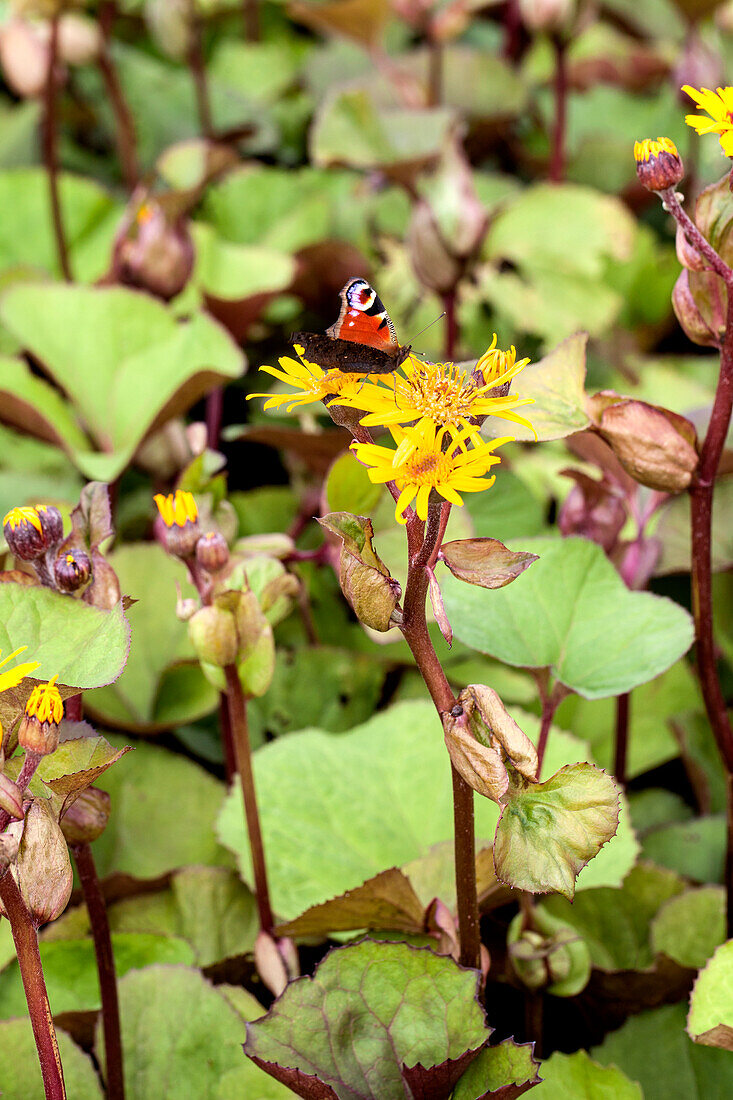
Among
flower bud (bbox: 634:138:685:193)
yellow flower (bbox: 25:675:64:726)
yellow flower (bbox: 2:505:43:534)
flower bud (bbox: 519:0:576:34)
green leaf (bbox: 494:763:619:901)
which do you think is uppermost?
flower bud (bbox: 634:138:685:193)

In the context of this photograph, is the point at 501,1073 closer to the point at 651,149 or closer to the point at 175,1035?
the point at 175,1035

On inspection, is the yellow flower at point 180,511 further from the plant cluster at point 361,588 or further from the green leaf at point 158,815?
the green leaf at point 158,815

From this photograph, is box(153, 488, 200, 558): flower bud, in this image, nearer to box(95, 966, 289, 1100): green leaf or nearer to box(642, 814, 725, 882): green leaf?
box(95, 966, 289, 1100): green leaf

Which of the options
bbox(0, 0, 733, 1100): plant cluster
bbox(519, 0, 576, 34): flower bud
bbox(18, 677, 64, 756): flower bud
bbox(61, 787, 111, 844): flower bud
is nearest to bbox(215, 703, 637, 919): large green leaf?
bbox(0, 0, 733, 1100): plant cluster

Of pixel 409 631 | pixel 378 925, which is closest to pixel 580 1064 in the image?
→ pixel 378 925

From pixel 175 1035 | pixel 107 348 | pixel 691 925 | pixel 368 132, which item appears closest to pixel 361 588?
pixel 175 1035
